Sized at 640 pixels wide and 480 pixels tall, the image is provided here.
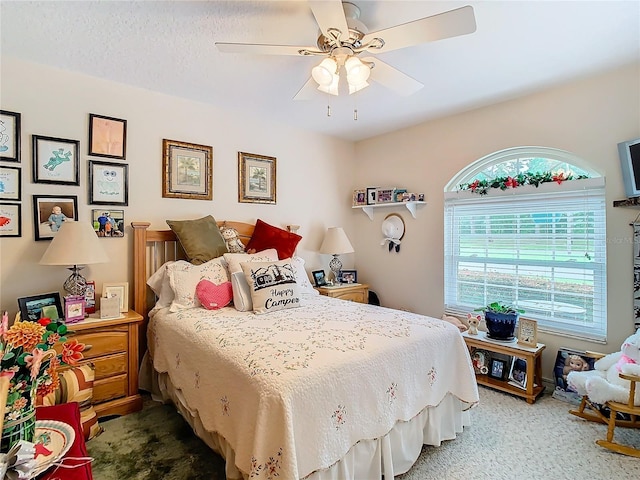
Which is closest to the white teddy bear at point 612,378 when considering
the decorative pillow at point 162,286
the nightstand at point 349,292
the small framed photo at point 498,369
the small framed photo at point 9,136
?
the small framed photo at point 498,369

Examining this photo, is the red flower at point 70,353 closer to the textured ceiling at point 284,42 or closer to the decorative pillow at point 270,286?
the decorative pillow at point 270,286

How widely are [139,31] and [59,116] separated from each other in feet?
3.44

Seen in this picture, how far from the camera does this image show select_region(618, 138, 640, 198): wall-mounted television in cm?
236

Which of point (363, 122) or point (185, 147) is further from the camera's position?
point (363, 122)

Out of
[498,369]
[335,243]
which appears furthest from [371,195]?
[498,369]

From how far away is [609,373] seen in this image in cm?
226

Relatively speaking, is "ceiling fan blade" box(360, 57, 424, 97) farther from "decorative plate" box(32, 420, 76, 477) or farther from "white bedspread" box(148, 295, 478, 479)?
"decorative plate" box(32, 420, 76, 477)

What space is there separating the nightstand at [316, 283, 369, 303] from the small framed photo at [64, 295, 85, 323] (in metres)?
2.20

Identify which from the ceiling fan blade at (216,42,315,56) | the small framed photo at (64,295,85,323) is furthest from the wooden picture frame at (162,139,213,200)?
the ceiling fan blade at (216,42,315,56)

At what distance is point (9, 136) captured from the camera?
7.59 feet

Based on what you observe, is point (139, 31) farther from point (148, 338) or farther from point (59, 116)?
point (148, 338)

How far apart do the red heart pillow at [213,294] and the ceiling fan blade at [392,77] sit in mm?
1868

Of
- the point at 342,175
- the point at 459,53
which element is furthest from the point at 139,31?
the point at 342,175

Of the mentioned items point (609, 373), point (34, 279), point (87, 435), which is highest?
point (34, 279)
